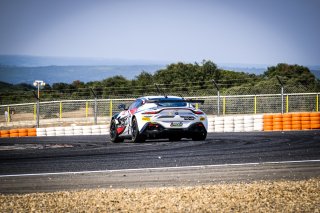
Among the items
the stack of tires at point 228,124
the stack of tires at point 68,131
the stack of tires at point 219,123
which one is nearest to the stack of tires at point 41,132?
the stack of tires at point 68,131

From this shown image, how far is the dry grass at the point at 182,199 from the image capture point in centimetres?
659

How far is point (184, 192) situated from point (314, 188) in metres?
1.73

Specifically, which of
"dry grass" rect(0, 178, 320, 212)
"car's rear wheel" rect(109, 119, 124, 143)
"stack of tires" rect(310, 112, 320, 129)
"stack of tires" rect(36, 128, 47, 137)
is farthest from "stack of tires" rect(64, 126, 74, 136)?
"dry grass" rect(0, 178, 320, 212)

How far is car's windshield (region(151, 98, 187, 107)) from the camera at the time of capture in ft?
50.2

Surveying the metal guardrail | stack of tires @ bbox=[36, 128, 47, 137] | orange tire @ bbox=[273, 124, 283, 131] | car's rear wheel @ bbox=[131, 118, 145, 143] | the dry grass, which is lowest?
stack of tires @ bbox=[36, 128, 47, 137]

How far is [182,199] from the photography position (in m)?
7.04

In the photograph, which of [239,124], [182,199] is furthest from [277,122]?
[182,199]

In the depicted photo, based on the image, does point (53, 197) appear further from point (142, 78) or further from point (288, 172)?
point (142, 78)

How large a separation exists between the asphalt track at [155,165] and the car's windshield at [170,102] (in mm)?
1051

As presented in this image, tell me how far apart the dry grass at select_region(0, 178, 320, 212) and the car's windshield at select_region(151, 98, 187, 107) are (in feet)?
24.0

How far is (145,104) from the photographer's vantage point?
15398 mm

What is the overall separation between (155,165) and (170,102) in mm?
4985

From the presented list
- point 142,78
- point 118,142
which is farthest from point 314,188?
point 142,78

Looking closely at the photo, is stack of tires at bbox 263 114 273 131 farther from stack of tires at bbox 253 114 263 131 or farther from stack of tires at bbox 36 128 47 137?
stack of tires at bbox 36 128 47 137
